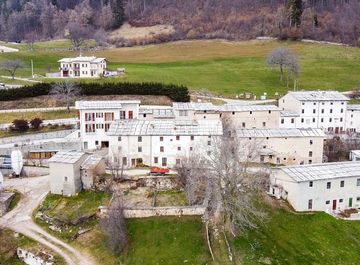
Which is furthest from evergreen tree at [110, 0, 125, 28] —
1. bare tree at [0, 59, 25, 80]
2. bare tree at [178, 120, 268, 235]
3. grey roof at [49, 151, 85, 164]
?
bare tree at [178, 120, 268, 235]

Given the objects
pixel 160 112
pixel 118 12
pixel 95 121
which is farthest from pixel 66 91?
pixel 118 12

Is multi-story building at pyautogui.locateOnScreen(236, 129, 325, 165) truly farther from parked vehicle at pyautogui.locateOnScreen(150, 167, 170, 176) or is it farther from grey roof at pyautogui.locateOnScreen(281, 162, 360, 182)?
parked vehicle at pyautogui.locateOnScreen(150, 167, 170, 176)

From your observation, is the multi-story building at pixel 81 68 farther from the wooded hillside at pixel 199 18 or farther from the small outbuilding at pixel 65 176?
the wooded hillside at pixel 199 18

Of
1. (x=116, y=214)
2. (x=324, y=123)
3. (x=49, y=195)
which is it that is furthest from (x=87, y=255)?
(x=324, y=123)

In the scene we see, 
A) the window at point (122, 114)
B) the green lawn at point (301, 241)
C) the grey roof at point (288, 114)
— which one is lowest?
the green lawn at point (301, 241)

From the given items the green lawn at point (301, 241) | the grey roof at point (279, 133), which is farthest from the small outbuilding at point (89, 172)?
the green lawn at point (301, 241)

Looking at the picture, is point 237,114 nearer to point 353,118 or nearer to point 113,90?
point 353,118
